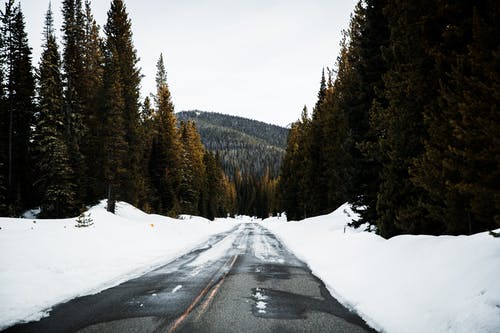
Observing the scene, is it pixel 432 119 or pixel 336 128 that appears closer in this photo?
pixel 432 119

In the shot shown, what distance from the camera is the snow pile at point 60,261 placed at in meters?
7.76

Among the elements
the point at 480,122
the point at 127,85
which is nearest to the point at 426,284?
the point at 480,122

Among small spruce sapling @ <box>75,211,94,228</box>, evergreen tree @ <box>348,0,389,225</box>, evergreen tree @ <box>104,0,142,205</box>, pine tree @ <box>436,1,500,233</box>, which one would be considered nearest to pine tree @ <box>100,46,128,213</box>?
evergreen tree @ <box>104,0,142,205</box>

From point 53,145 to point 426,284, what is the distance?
26.9m

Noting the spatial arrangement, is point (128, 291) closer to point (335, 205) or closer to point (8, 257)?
point (8, 257)

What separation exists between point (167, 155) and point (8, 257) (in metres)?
32.9

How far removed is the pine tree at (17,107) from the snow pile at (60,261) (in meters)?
14.8

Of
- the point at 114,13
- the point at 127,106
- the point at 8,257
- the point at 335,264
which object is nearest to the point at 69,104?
the point at 127,106

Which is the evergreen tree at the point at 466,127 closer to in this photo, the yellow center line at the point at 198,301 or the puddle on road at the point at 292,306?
the puddle on road at the point at 292,306

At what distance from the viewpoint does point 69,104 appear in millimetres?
28250

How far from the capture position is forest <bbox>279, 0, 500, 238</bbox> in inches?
267

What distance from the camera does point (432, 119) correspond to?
363 inches

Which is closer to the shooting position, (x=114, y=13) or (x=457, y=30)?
(x=457, y=30)

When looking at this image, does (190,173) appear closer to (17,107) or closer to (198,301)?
(17,107)
